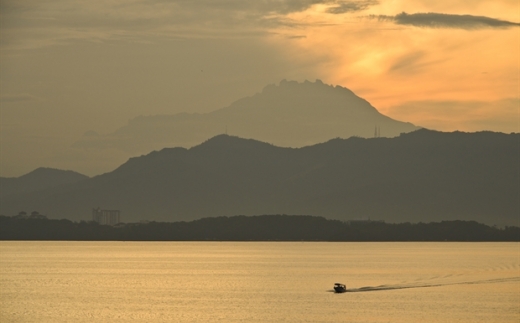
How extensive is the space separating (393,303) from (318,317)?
14827mm

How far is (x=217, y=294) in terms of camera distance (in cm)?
11169

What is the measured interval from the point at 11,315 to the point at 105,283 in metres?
45.6

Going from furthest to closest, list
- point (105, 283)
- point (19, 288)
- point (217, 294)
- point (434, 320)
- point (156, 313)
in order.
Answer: point (105, 283) < point (19, 288) < point (217, 294) < point (156, 313) < point (434, 320)

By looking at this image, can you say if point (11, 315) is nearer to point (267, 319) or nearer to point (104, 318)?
point (104, 318)

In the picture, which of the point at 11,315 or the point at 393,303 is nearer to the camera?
the point at 11,315

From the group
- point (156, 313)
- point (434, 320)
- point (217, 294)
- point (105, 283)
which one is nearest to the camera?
point (434, 320)

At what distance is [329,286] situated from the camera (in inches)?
4865

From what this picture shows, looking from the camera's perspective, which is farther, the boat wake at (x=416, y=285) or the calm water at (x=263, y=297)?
the boat wake at (x=416, y=285)

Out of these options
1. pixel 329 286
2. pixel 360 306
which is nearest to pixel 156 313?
pixel 360 306

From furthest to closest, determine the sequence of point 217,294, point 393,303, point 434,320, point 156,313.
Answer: point 217,294, point 393,303, point 156,313, point 434,320

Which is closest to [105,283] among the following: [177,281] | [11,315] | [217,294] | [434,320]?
[177,281]

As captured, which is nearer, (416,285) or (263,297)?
(263,297)

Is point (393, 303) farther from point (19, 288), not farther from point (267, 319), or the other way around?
point (19, 288)

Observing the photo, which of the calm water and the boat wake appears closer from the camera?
the calm water
